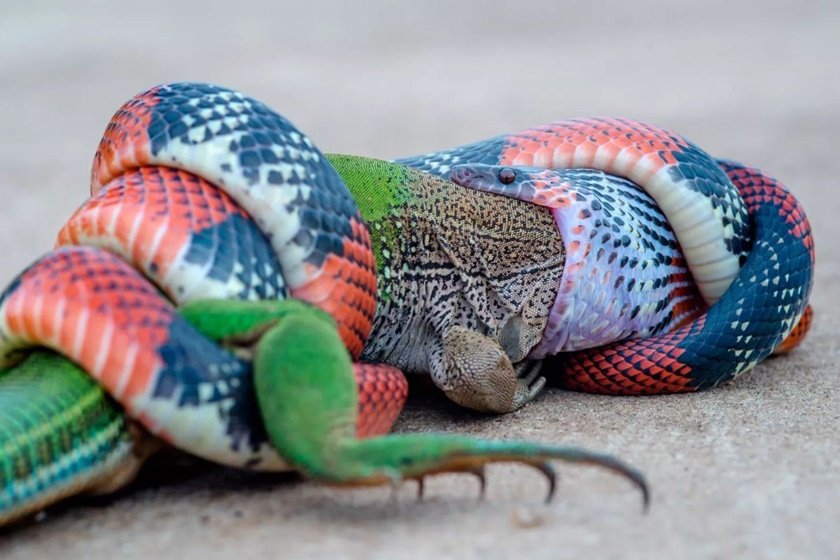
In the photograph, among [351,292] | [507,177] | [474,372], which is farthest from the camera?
[507,177]

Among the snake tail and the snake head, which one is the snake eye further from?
the snake tail

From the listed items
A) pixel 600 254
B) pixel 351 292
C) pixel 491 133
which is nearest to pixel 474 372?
pixel 351 292

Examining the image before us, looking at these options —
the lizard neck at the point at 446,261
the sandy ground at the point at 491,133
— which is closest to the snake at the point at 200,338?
the sandy ground at the point at 491,133

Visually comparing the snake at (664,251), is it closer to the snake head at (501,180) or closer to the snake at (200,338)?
the snake head at (501,180)

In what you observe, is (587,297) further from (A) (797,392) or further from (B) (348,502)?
(B) (348,502)

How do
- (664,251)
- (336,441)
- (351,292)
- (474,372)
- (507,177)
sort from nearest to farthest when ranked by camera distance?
(336,441) → (351,292) → (474,372) → (507,177) → (664,251)

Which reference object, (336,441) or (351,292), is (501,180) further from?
(336,441)
